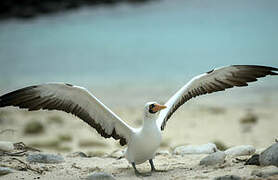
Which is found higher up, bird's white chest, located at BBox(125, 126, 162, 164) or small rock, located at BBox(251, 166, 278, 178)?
small rock, located at BBox(251, 166, 278, 178)

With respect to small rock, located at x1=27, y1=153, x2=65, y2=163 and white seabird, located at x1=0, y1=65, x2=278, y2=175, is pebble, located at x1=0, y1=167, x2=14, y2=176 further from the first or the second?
white seabird, located at x1=0, y1=65, x2=278, y2=175

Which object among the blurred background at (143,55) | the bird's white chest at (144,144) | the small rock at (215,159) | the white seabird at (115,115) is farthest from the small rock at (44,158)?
the blurred background at (143,55)

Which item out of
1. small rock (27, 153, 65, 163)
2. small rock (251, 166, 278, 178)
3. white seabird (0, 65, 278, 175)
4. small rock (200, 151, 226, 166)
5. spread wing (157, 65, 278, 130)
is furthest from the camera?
small rock (27, 153, 65, 163)

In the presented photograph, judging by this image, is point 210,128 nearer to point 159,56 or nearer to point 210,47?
point 159,56

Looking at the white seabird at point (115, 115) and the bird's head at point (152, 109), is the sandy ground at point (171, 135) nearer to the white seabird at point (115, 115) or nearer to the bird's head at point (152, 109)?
the white seabird at point (115, 115)

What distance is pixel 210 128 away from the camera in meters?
16.9

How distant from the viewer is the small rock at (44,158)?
9.99m

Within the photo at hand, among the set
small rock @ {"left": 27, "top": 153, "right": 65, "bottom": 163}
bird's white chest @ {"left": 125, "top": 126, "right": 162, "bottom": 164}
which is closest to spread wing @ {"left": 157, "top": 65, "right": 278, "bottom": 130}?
bird's white chest @ {"left": 125, "top": 126, "right": 162, "bottom": 164}

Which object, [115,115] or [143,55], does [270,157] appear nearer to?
[115,115]

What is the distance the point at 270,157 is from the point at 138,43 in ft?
119

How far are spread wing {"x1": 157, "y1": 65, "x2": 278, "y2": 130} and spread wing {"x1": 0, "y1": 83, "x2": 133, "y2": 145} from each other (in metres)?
0.82

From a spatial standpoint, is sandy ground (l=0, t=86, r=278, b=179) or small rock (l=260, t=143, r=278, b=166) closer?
small rock (l=260, t=143, r=278, b=166)

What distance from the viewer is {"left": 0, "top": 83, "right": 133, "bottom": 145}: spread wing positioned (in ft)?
29.3

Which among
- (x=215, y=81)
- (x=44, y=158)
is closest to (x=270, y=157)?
(x=215, y=81)
